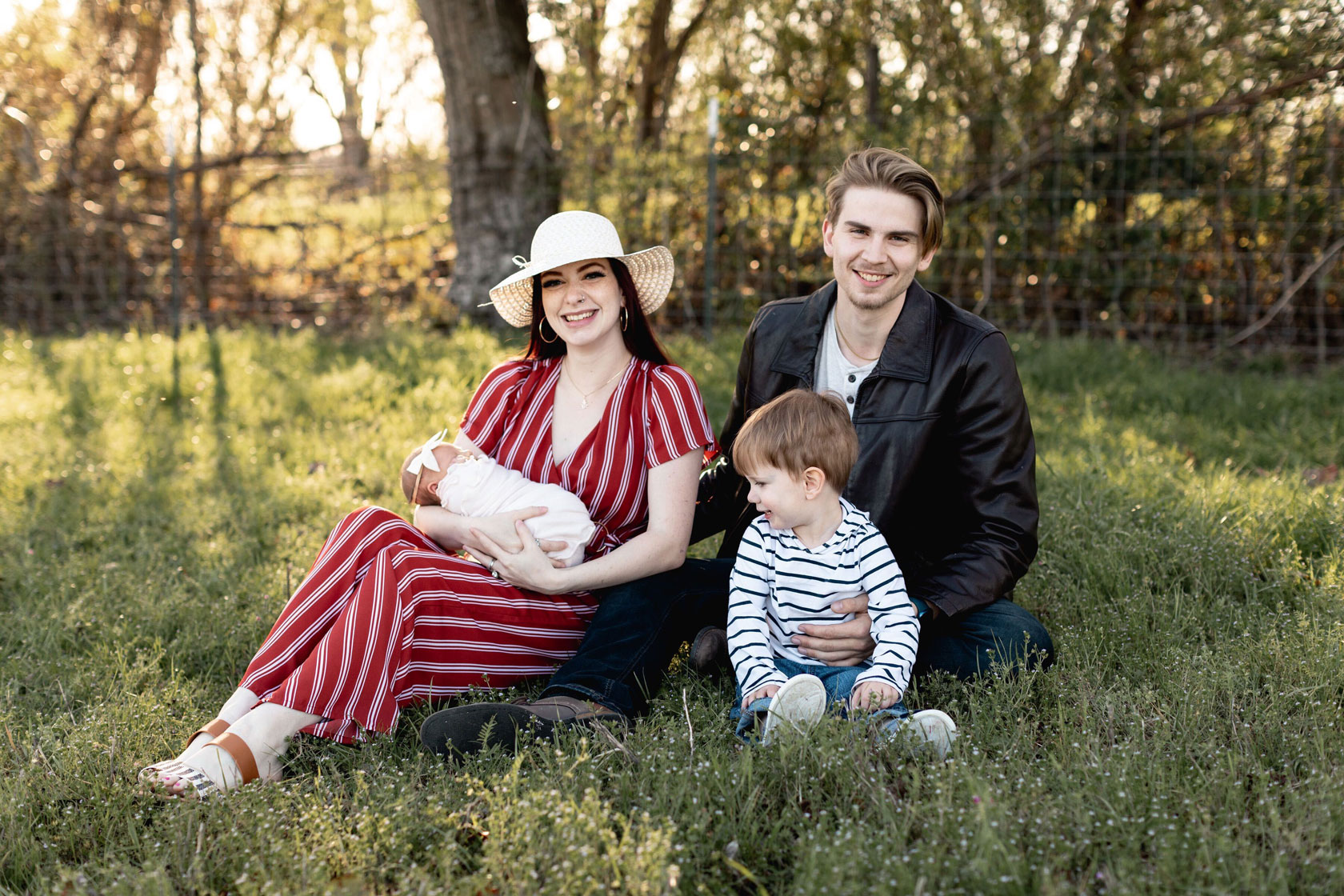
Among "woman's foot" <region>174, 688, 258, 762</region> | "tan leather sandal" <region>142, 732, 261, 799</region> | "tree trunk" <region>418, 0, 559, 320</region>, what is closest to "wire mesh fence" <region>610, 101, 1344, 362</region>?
"tree trunk" <region>418, 0, 559, 320</region>

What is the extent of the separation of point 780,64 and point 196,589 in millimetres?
6922

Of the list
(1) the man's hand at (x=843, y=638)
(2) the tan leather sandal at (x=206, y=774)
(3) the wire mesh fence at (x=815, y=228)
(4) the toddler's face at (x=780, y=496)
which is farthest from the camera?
(3) the wire mesh fence at (x=815, y=228)

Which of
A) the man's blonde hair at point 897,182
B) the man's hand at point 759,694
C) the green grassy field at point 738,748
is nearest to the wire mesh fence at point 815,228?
the green grassy field at point 738,748

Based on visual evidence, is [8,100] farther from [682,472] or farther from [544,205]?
[682,472]

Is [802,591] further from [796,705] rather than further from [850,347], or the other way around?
[850,347]

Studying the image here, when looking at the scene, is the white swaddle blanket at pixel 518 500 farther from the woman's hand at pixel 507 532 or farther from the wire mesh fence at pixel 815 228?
the wire mesh fence at pixel 815 228

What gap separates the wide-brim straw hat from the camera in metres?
3.33

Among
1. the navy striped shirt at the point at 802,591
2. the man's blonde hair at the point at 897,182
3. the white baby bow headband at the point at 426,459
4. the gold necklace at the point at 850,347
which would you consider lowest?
the navy striped shirt at the point at 802,591

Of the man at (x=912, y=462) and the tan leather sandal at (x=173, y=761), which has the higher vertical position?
the man at (x=912, y=462)

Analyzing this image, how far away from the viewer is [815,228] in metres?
8.63

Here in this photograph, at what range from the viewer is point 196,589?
420 cm

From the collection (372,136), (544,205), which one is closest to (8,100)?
(372,136)

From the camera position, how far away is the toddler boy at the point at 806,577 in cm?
288

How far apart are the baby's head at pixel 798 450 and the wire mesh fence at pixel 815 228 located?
5.85 metres
